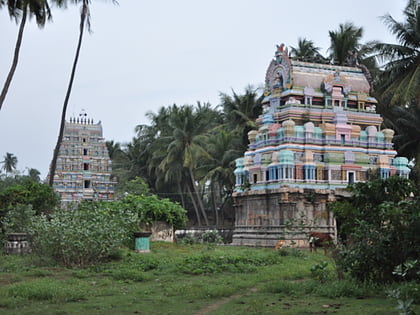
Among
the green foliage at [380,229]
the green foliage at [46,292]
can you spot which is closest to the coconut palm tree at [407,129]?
the green foliage at [380,229]

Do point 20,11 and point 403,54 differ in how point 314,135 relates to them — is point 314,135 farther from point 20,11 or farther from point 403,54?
point 20,11

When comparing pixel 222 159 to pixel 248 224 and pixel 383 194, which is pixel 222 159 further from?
pixel 383 194

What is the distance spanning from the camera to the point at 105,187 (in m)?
52.7

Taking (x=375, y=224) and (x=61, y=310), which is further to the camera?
(x=375, y=224)

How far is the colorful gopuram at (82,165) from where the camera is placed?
169 ft

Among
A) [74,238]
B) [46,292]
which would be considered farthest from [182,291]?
[74,238]

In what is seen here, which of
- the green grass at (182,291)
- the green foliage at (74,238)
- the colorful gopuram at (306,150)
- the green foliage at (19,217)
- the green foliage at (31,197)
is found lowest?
the green grass at (182,291)

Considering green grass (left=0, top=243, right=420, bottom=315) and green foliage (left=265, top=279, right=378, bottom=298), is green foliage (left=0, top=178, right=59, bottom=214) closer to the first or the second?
green grass (left=0, top=243, right=420, bottom=315)

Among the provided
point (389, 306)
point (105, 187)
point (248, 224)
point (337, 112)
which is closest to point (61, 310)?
point (389, 306)

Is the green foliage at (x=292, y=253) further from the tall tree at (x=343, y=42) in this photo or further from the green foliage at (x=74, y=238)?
the tall tree at (x=343, y=42)

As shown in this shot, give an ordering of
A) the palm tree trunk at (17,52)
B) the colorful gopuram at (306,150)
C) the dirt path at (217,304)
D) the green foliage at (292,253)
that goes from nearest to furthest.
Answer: the dirt path at (217,304) → the green foliage at (292,253) → the palm tree trunk at (17,52) → the colorful gopuram at (306,150)

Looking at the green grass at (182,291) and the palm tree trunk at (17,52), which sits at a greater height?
the palm tree trunk at (17,52)

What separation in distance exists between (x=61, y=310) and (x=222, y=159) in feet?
108

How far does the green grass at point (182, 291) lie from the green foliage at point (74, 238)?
0.49 meters
